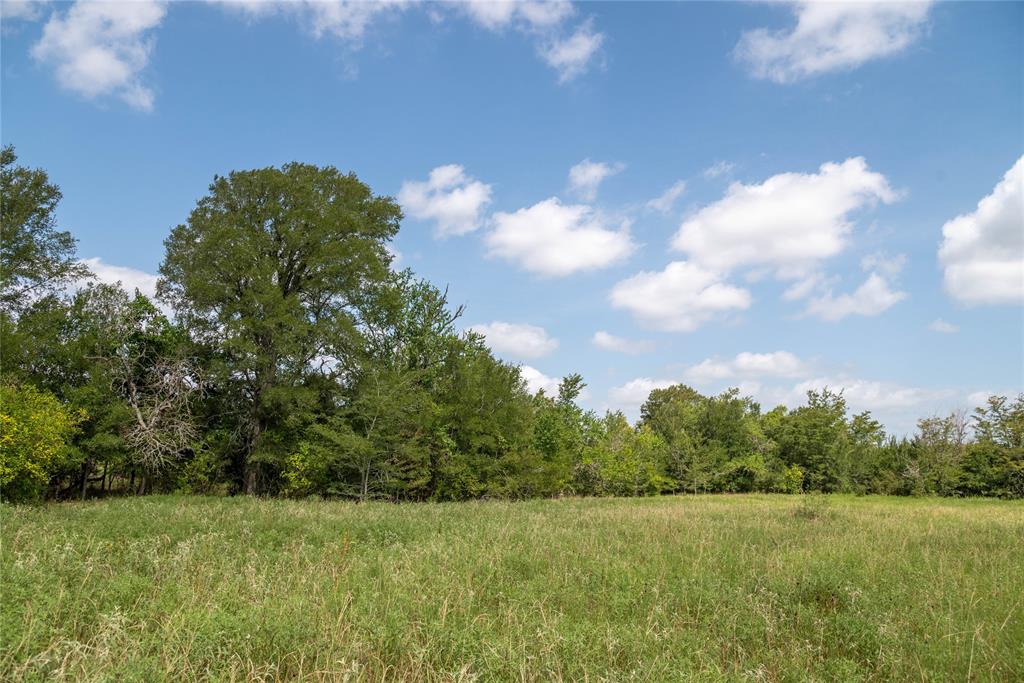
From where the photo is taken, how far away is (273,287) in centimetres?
2389

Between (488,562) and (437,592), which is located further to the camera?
(488,562)

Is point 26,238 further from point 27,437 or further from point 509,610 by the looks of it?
point 509,610

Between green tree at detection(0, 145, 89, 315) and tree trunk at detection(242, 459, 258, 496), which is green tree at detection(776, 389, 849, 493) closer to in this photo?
tree trunk at detection(242, 459, 258, 496)

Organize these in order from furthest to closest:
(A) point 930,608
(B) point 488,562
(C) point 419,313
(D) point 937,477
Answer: (D) point 937,477
(C) point 419,313
(B) point 488,562
(A) point 930,608

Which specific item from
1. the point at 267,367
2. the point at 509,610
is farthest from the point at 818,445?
the point at 509,610

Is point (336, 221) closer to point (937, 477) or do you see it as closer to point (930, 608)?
point (930, 608)

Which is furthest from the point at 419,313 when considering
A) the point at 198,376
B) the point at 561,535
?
the point at 561,535

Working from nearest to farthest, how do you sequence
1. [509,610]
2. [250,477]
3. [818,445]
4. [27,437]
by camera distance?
[509,610] < [27,437] < [250,477] < [818,445]

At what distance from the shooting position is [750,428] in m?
49.7

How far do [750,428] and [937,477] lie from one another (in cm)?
A: 1409

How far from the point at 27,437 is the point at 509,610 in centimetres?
A: 1912

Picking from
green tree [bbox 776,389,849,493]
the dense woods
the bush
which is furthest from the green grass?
green tree [bbox 776,389,849,493]

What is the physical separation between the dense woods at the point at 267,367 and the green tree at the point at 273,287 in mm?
92

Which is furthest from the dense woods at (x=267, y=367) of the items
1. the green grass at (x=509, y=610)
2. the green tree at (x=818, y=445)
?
the green tree at (x=818, y=445)
